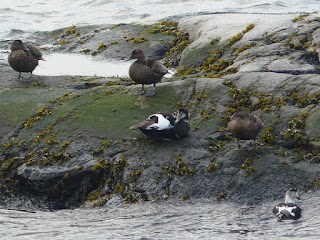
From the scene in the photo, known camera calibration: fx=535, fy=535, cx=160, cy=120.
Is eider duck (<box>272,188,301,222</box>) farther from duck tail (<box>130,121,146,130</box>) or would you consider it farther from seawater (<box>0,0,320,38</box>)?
seawater (<box>0,0,320,38</box>)

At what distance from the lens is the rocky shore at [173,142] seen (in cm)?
900

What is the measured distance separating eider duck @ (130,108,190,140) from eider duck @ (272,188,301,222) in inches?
95.0

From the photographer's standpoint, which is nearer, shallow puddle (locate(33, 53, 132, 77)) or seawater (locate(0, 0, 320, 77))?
shallow puddle (locate(33, 53, 132, 77))

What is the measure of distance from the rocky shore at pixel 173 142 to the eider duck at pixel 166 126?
17cm

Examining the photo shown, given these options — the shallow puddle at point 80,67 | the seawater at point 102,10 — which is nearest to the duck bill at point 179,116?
the shallow puddle at point 80,67

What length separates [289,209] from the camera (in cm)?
764

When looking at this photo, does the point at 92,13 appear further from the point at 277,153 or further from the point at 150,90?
the point at 277,153

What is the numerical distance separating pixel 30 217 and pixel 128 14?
16.7 m

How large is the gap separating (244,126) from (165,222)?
2290 mm

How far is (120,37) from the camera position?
17.5 meters

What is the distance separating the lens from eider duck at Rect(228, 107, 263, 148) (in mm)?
9148

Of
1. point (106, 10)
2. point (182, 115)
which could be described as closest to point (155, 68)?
point (182, 115)

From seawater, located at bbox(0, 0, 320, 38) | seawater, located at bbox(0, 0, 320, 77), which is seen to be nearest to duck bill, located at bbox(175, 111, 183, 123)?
seawater, located at bbox(0, 0, 320, 77)

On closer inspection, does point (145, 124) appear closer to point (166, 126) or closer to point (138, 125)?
point (138, 125)
